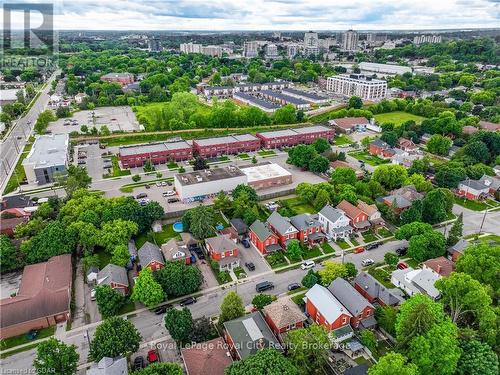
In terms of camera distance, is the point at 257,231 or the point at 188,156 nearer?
the point at 257,231

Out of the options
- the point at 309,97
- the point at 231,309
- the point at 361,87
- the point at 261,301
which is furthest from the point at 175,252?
the point at 361,87

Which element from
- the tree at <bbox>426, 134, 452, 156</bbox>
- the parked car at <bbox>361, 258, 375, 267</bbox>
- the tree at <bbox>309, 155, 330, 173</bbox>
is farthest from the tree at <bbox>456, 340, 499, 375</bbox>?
the tree at <bbox>426, 134, 452, 156</bbox>

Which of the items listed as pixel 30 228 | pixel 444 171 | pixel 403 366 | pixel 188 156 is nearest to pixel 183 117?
pixel 188 156

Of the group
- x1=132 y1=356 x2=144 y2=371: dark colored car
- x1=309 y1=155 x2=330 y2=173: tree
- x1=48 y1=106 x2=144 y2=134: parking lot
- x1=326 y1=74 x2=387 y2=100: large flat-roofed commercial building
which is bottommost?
x1=132 y1=356 x2=144 y2=371: dark colored car

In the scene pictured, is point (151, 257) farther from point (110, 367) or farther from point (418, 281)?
point (418, 281)

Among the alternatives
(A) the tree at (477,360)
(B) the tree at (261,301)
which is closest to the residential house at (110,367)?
(B) the tree at (261,301)

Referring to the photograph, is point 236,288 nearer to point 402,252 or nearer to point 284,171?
point 402,252

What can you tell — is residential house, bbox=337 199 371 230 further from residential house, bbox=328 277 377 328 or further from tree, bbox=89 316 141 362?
tree, bbox=89 316 141 362
